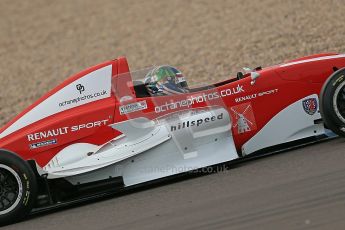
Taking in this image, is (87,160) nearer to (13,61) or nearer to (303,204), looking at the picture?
(303,204)

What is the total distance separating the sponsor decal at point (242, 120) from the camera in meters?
7.98

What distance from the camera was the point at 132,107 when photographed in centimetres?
799

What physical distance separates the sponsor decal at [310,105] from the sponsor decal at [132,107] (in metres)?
1.81

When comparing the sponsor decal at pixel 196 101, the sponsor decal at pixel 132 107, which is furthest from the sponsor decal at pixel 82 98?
the sponsor decal at pixel 196 101

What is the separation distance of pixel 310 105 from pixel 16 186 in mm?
3368

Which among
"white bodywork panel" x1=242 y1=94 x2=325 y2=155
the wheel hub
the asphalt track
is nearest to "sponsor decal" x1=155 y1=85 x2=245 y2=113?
"white bodywork panel" x1=242 y1=94 x2=325 y2=155

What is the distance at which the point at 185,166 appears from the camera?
25.4 feet

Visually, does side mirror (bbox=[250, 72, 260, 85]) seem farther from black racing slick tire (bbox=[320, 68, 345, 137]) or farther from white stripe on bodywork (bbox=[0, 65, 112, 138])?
white stripe on bodywork (bbox=[0, 65, 112, 138])

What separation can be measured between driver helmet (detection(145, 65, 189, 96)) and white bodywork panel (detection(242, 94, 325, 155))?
103cm

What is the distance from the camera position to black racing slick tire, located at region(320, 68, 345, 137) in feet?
25.3

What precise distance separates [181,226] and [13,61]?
14.7 metres

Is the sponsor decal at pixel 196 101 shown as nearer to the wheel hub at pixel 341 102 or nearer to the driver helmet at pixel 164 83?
the driver helmet at pixel 164 83

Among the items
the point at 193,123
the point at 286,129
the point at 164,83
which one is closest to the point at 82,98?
the point at 164,83

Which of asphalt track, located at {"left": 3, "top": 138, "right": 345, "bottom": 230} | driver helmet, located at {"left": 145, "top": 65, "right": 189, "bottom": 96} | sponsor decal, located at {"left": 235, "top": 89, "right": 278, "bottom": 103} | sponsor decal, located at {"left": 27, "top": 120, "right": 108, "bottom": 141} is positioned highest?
driver helmet, located at {"left": 145, "top": 65, "right": 189, "bottom": 96}
